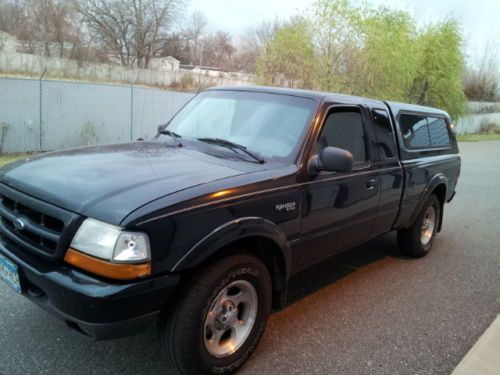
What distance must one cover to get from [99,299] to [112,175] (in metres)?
0.83

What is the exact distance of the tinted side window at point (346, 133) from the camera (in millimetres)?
3625

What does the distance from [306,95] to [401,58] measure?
20094mm

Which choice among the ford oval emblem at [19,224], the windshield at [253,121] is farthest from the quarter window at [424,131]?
the ford oval emblem at [19,224]

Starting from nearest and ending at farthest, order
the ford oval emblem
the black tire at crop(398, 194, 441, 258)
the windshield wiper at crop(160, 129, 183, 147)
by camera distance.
A: the ford oval emblem, the windshield wiper at crop(160, 129, 183, 147), the black tire at crop(398, 194, 441, 258)

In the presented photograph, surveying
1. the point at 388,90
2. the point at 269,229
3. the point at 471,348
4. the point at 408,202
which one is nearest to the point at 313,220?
the point at 269,229

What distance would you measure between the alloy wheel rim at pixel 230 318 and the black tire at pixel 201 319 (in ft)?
0.06

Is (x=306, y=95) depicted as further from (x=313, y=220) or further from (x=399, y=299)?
(x=399, y=299)

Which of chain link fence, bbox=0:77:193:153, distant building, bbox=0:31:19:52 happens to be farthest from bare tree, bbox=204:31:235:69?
chain link fence, bbox=0:77:193:153

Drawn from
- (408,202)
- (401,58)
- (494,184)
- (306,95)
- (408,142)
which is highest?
(401,58)

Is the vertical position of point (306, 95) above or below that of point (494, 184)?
above

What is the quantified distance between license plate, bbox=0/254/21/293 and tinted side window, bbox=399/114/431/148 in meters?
3.88

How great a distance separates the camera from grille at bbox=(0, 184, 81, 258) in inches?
95.3

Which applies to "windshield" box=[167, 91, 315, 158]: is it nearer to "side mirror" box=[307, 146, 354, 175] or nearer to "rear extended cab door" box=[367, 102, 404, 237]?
"side mirror" box=[307, 146, 354, 175]

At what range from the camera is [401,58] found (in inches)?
855
